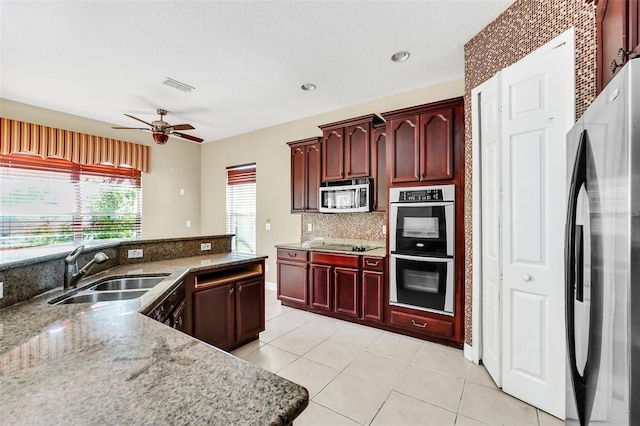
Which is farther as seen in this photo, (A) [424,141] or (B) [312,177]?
(B) [312,177]

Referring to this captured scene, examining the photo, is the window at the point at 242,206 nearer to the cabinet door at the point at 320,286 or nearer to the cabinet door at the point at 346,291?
the cabinet door at the point at 320,286

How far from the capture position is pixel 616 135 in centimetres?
75

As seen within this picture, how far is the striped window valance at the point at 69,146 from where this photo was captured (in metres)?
3.75

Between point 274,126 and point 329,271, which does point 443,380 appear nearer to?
point 329,271

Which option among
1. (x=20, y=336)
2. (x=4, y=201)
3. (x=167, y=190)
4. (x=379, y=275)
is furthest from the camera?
(x=167, y=190)

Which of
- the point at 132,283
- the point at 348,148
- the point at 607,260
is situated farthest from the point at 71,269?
the point at 348,148

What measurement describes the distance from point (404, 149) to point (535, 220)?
1.48 meters

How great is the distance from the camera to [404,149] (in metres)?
3.05

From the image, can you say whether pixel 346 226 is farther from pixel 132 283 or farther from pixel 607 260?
pixel 607 260

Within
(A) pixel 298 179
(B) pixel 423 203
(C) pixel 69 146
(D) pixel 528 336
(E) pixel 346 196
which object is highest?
(C) pixel 69 146

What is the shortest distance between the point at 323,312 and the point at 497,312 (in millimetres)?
2043

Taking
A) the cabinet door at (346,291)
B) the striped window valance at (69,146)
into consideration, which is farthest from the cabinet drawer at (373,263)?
the striped window valance at (69,146)

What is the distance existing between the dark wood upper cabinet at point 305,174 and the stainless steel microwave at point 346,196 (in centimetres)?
19

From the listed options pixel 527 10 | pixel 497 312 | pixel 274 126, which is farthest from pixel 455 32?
pixel 274 126
